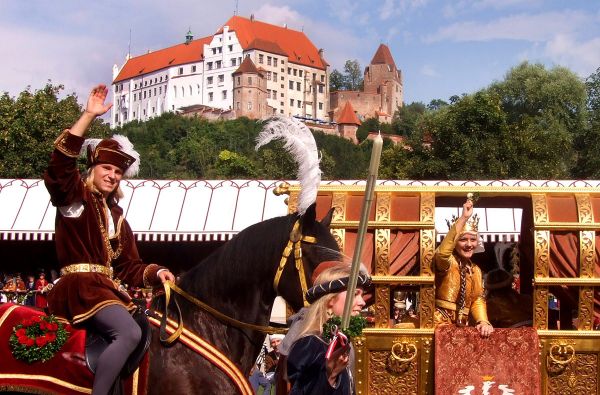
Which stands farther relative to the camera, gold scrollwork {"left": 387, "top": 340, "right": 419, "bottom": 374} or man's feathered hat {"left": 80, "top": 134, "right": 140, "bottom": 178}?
gold scrollwork {"left": 387, "top": 340, "right": 419, "bottom": 374}

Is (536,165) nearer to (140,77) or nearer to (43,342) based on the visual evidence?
(43,342)

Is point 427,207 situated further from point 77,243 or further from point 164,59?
point 164,59

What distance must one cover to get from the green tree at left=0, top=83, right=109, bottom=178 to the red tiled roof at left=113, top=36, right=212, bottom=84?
9702cm

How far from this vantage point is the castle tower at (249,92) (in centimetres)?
12450

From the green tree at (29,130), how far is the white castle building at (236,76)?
85330 mm

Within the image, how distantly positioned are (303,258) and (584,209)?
339 centimetres

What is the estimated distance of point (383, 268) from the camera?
726 centimetres

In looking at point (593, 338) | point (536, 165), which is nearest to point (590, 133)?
point (536, 165)

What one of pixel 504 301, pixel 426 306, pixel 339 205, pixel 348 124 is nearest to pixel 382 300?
pixel 426 306

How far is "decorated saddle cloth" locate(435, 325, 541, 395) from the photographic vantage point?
23.3 feet

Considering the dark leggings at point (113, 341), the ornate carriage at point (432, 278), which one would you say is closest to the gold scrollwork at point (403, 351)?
the ornate carriage at point (432, 278)

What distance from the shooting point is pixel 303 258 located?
4992mm

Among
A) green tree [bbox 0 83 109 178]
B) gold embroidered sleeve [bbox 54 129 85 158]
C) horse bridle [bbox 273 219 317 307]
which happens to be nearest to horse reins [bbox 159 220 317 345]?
horse bridle [bbox 273 219 317 307]

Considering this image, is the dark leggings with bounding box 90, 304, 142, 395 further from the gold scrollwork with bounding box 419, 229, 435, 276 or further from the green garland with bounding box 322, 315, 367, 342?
the gold scrollwork with bounding box 419, 229, 435, 276
